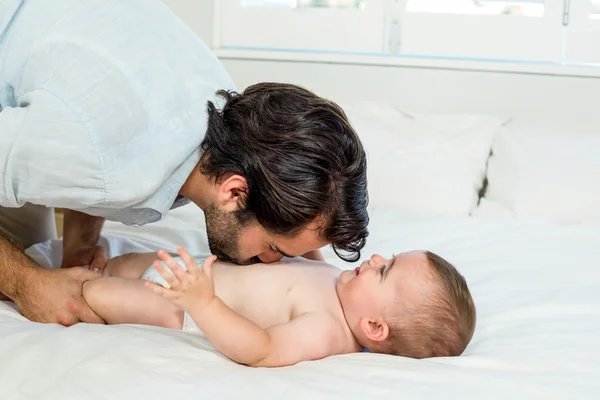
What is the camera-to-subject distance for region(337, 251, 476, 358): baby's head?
4.49 ft

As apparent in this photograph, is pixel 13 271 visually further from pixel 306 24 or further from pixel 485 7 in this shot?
pixel 485 7

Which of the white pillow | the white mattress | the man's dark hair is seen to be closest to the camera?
the white mattress

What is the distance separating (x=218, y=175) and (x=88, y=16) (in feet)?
1.21

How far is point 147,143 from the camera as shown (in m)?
1.43

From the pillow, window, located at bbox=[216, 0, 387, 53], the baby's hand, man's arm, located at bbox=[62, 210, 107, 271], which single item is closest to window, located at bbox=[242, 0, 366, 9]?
window, located at bbox=[216, 0, 387, 53]

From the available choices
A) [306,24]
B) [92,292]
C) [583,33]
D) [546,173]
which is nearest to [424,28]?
Answer: [306,24]

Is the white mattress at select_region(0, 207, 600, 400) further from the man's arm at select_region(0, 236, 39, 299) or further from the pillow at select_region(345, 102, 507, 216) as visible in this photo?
the pillow at select_region(345, 102, 507, 216)

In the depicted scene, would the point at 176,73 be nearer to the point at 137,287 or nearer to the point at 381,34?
the point at 137,287

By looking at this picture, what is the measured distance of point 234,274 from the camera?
4.96ft

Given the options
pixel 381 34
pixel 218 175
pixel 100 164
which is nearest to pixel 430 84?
pixel 381 34

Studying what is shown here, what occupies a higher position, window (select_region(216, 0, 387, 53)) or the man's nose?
window (select_region(216, 0, 387, 53))

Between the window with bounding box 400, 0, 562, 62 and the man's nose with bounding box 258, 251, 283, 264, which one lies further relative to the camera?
the window with bounding box 400, 0, 562, 62

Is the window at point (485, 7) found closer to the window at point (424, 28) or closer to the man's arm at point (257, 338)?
the window at point (424, 28)

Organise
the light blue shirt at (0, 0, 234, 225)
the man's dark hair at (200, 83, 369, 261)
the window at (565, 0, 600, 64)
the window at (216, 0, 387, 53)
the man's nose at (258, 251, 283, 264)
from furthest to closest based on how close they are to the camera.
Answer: the window at (216, 0, 387, 53) → the window at (565, 0, 600, 64) → the man's nose at (258, 251, 283, 264) → the man's dark hair at (200, 83, 369, 261) → the light blue shirt at (0, 0, 234, 225)
